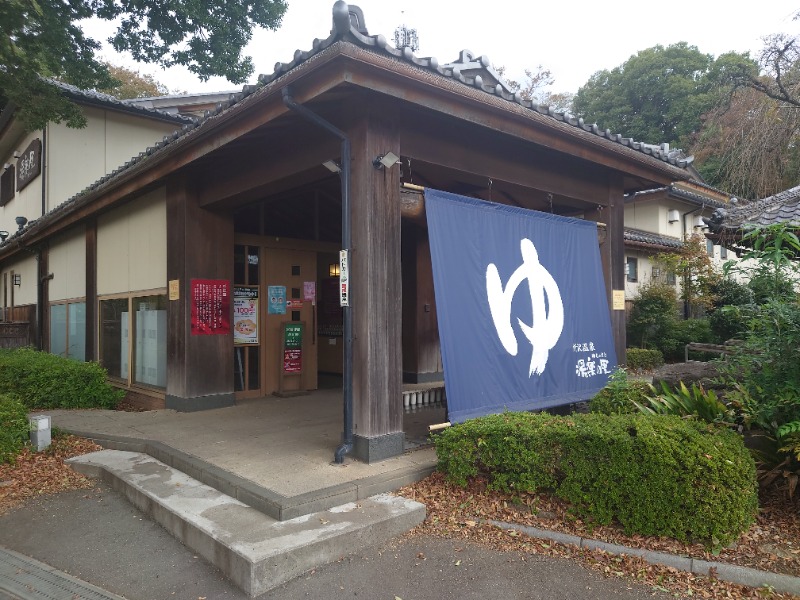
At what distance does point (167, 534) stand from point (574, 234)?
608cm

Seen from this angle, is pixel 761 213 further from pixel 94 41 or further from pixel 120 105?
pixel 120 105

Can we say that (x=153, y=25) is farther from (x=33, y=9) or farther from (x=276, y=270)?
(x=276, y=270)

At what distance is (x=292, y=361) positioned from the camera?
31.0 feet

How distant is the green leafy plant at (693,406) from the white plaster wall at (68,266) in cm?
1164

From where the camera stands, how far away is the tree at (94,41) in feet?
25.5

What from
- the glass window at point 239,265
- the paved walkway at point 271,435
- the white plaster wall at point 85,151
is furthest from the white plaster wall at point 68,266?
the glass window at point 239,265

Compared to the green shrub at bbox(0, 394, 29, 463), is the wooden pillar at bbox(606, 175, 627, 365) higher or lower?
higher

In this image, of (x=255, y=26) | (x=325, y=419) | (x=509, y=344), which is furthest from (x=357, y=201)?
(x=255, y=26)

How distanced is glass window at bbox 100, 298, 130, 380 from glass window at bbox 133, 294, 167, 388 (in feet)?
1.58

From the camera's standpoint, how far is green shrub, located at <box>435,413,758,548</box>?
12.0 ft

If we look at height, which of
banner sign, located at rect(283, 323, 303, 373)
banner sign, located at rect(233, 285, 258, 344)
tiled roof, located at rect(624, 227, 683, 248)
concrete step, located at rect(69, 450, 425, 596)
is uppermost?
tiled roof, located at rect(624, 227, 683, 248)

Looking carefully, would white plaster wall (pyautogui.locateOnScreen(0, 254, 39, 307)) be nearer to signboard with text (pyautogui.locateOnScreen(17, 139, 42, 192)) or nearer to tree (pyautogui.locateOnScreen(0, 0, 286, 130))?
signboard with text (pyautogui.locateOnScreen(17, 139, 42, 192))

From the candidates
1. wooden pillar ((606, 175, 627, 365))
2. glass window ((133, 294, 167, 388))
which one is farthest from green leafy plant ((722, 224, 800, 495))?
glass window ((133, 294, 167, 388))

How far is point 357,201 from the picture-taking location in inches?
213
